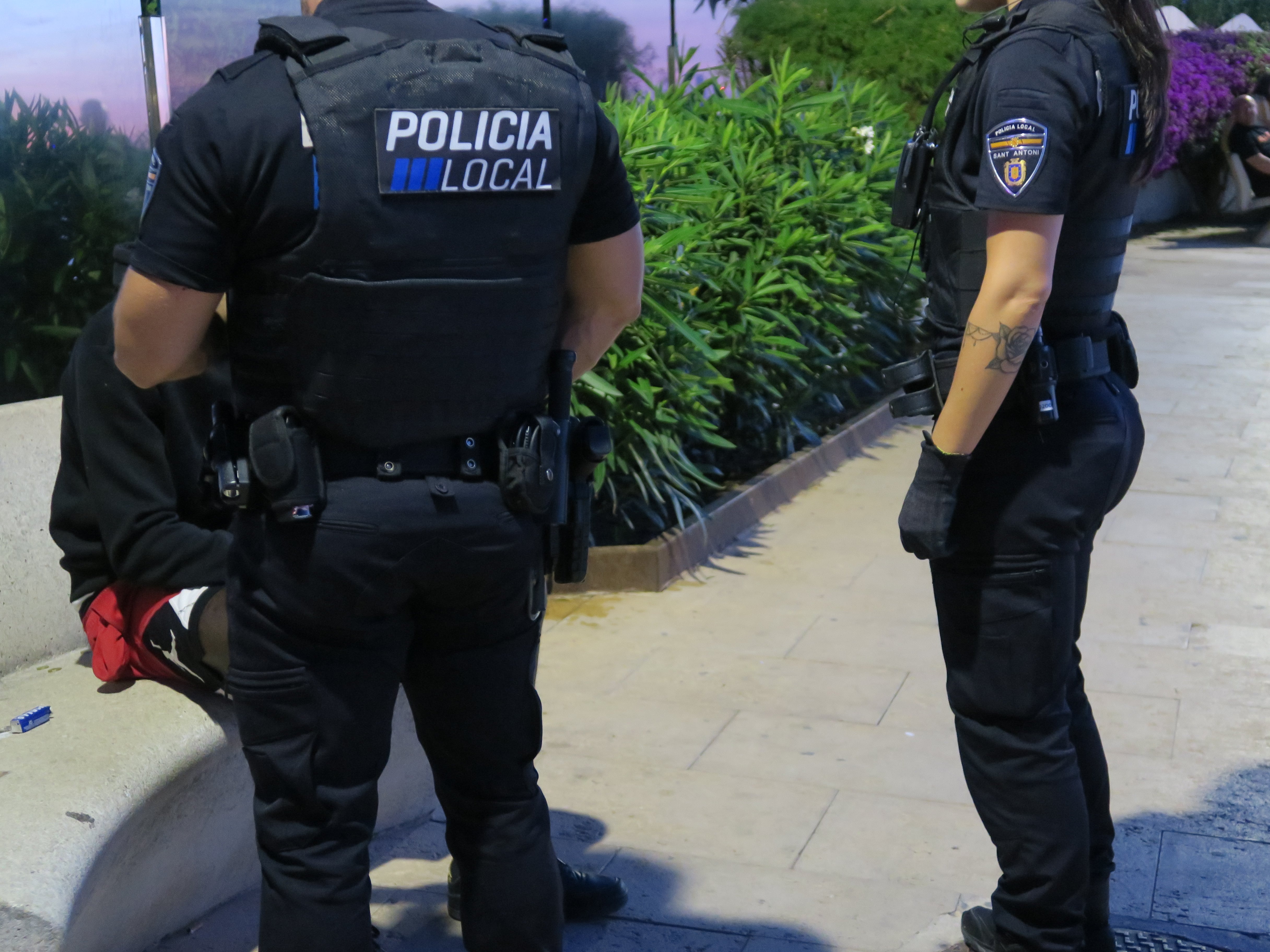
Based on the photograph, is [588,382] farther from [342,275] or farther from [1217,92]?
[1217,92]

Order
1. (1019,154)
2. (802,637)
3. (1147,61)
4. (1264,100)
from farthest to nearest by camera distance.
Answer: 1. (1264,100)
2. (802,637)
3. (1147,61)
4. (1019,154)

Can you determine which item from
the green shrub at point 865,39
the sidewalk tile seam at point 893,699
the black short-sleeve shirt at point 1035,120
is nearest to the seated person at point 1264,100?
the green shrub at point 865,39

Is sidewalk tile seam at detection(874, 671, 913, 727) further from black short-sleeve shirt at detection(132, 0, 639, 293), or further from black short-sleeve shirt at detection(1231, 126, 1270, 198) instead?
Result: black short-sleeve shirt at detection(1231, 126, 1270, 198)

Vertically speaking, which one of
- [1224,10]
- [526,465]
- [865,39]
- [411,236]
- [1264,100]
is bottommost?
[526,465]

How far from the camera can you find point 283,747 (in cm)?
208

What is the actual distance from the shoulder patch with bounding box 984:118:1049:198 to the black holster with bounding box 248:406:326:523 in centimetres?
114

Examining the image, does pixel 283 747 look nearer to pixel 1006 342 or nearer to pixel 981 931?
pixel 1006 342

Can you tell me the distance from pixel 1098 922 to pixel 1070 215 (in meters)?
1.33

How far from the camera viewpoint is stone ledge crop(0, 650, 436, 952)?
7.52 feet

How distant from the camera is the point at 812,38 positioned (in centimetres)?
1216

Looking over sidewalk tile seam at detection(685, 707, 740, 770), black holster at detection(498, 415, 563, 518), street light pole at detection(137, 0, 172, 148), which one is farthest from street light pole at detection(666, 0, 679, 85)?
black holster at detection(498, 415, 563, 518)

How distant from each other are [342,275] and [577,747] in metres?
2.14

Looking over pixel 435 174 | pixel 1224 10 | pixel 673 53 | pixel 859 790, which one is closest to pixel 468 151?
pixel 435 174

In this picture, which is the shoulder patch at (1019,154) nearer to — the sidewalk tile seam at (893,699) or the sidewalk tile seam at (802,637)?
the sidewalk tile seam at (893,699)
